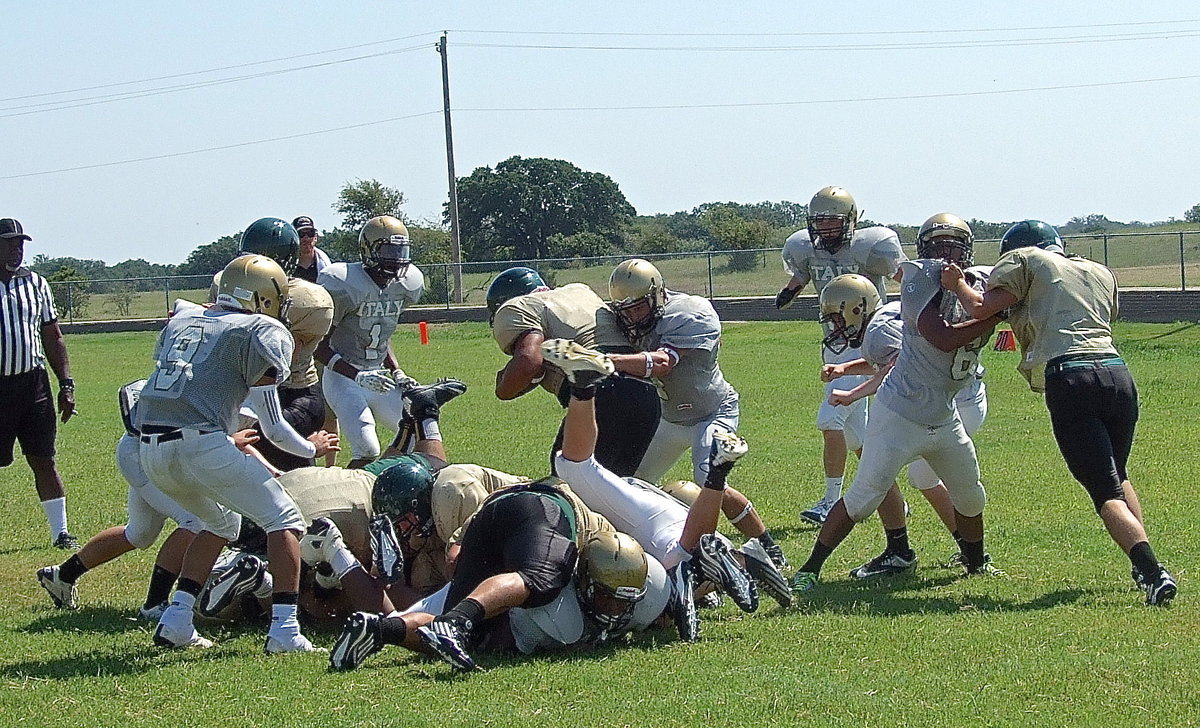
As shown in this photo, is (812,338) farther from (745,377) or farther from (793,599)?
(793,599)

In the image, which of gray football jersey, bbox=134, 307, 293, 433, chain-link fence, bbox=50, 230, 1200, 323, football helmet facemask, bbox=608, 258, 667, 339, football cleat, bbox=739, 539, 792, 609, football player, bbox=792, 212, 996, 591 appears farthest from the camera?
chain-link fence, bbox=50, 230, 1200, 323

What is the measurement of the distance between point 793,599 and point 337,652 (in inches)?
84.3

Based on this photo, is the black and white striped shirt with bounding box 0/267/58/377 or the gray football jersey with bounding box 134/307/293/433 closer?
the gray football jersey with bounding box 134/307/293/433

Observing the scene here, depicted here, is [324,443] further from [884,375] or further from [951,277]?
[951,277]

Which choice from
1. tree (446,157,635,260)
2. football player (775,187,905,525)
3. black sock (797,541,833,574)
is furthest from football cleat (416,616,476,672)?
tree (446,157,635,260)

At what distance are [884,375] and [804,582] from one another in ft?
3.79

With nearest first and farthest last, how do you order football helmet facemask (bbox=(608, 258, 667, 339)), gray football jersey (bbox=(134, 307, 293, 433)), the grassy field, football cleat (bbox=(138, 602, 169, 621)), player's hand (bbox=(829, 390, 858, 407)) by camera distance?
the grassy field < gray football jersey (bbox=(134, 307, 293, 433)) < football cleat (bbox=(138, 602, 169, 621)) < football helmet facemask (bbox=(608, 258, 667, 339)) < player's hand (bbox=(829, 390, 858, 407))

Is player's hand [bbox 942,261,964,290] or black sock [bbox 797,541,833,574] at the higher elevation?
player's hand [bbox 942,261,964,290]

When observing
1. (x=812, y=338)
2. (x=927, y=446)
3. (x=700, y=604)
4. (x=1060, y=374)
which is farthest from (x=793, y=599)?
(x=812, y=338)

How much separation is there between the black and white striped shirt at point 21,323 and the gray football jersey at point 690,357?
429 cm

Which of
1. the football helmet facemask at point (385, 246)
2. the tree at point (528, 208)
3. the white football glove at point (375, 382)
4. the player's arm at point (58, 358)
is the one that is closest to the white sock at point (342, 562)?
the white football glove at point (375, 382)

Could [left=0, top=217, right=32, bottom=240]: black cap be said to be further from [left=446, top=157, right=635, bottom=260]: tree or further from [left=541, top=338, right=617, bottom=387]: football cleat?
[left=446, top=157, right=635, bottom=260]: tree

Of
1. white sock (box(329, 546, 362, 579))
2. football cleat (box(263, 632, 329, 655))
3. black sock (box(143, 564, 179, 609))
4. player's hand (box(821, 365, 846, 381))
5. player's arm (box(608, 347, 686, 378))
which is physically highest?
player's arm (box(608, 347, 686, 378))

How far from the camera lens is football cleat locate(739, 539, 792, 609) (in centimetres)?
620
